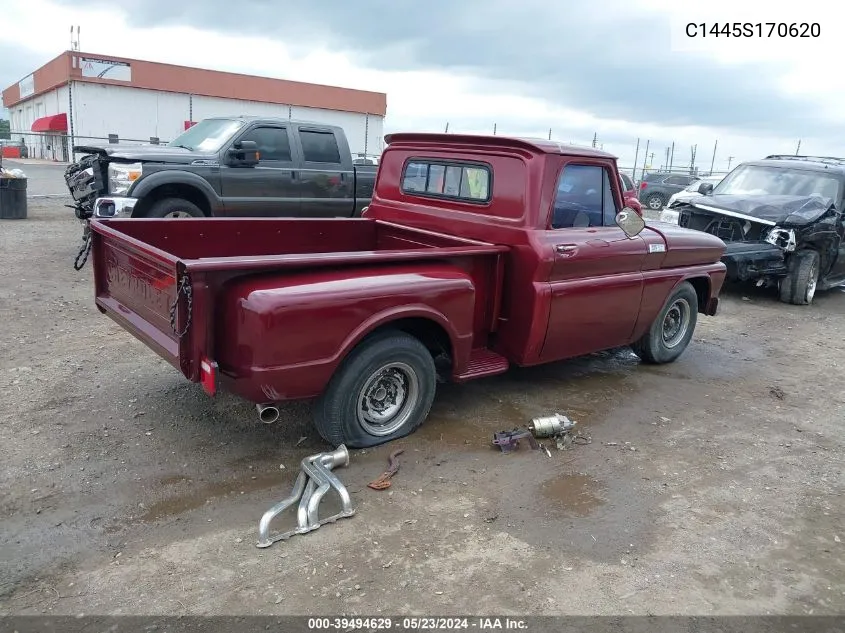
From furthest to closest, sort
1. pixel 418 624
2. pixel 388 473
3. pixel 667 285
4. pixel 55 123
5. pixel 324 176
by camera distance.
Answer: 1. pixel 55 123
2. pixel 324 176
3. pixel 667 285
4. pixel 388 473
5. pixel 418 624

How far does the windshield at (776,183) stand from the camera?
387 inches

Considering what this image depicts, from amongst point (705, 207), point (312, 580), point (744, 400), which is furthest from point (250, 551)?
point (705, 207)

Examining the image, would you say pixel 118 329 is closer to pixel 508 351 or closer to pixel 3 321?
pixel 3 321

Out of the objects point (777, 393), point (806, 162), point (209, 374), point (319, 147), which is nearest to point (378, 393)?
point (209, 374)

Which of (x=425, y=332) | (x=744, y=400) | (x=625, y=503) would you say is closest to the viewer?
(x=625, y=503)

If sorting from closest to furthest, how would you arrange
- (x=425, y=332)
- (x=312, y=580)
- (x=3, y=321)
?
(x=312, y=580), (x=425, y=332), (x=3, y=321)

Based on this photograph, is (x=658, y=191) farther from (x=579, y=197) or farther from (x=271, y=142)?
(x=579, y=197)

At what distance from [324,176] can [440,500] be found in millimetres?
6759

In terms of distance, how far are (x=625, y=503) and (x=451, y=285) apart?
5.26 ft

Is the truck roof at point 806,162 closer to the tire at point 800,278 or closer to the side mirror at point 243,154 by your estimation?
the tire at point 800,278

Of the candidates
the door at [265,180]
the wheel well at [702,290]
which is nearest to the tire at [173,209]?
the door at [265,180]

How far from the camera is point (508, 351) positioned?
4.71 metres

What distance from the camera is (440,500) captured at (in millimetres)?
3625

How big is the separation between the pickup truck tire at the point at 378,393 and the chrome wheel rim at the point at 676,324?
295 cm
